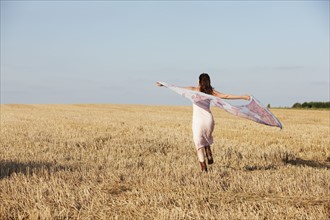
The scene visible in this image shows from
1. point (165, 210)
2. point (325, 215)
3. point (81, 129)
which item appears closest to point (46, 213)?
point (165, 210)

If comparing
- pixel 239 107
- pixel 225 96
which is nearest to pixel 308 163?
pixel 239 107

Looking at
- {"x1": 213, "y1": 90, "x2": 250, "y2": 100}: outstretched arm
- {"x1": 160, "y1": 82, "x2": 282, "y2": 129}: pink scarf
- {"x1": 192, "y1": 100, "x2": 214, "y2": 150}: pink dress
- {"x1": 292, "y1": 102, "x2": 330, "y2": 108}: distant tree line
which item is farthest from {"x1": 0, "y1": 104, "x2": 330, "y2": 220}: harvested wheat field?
{"x1": 292, "y1": 102, "x2": 330, "y2": 108}: distant tree line

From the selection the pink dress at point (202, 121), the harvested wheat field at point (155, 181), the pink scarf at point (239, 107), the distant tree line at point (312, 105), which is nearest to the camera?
the harvested wheat field at point (155, 181)

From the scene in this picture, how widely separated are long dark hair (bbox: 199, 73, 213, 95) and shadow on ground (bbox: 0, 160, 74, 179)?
275 cm

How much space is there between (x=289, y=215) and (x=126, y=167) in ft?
14.4

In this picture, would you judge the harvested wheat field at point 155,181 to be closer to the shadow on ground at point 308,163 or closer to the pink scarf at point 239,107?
the shadow on ground at point 308,163

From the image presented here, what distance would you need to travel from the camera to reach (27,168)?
804cm

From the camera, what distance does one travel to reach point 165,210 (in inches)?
195

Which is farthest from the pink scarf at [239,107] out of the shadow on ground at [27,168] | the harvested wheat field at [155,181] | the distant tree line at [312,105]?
the distant tree line at [312,105]

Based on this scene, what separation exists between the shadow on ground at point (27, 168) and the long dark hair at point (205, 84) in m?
2.75

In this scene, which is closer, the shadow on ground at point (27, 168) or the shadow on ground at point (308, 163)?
the shadow on ground at point (27, 168)

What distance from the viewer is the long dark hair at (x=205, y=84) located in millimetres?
8109

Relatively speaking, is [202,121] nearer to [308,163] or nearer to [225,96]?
[225,96]

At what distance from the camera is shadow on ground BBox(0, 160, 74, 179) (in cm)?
779
